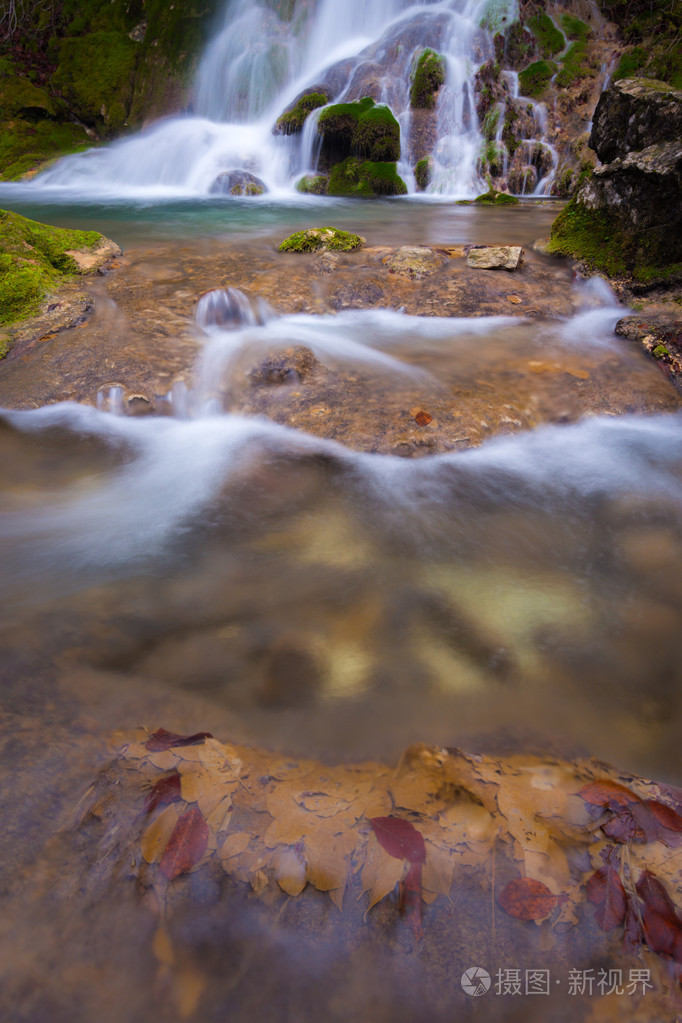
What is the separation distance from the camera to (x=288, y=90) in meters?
15.9

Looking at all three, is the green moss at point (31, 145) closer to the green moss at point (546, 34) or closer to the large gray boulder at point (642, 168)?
the green moss at point (546, 34)

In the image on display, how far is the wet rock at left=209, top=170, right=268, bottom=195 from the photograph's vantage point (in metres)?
12.7

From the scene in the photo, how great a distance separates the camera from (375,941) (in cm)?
129

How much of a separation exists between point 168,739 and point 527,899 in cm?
120

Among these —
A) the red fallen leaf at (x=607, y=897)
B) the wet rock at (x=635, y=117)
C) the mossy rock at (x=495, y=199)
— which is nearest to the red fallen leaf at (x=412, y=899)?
the red fallen leaf at (x=607, y=897)

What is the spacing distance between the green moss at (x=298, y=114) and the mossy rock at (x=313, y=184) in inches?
75.0

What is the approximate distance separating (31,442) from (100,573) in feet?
5.25

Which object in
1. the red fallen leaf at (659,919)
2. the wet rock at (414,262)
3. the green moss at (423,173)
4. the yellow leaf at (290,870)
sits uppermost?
the green moss at (423,173)

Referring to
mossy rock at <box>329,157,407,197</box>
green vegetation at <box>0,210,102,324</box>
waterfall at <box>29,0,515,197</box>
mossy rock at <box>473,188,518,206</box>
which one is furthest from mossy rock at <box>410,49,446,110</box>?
green vegetation at <box>0,210,102,324</box>

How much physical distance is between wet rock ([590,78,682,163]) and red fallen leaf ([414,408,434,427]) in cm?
408

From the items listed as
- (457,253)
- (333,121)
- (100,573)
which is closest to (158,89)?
(333,121)

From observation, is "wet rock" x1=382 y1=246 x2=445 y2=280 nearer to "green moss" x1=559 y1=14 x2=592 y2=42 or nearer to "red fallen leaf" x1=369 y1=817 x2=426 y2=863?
"red fallen leaf" x1=369 y1=817 x2=426 y2=863

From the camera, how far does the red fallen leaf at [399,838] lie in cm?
145

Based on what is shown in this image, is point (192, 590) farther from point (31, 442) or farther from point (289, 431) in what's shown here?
point (31, 442)
